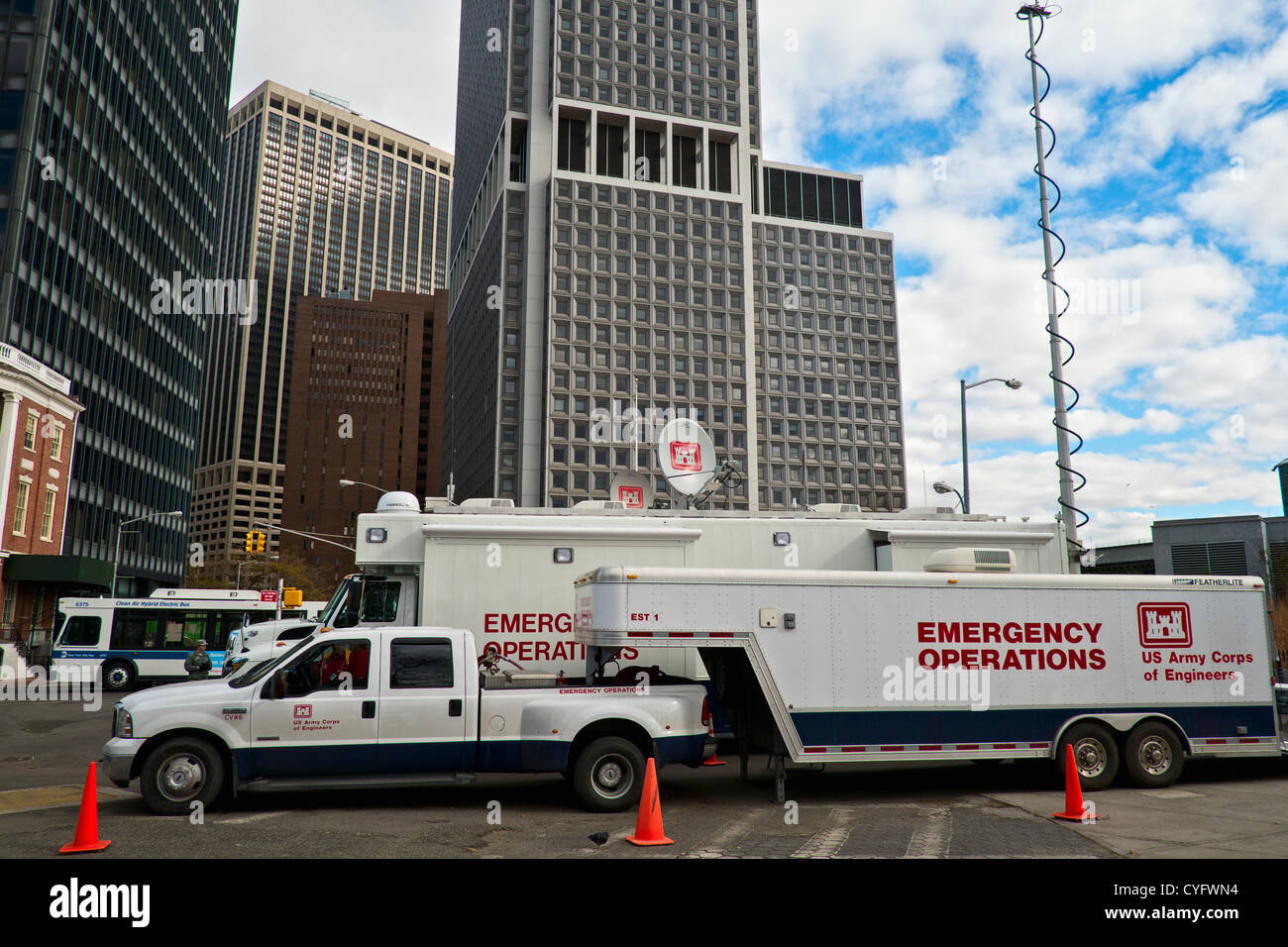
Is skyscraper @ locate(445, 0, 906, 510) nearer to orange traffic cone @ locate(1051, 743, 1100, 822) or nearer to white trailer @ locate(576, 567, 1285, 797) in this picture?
white trailer @ locate(576, 567, 1285, 797)

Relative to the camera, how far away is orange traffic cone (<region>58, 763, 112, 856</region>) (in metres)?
8.00

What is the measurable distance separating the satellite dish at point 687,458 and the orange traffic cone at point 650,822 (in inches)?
616

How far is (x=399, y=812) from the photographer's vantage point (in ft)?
33.5

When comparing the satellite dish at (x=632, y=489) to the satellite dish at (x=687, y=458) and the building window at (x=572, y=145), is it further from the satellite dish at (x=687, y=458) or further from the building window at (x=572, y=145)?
the building window at (x=572, y=145)

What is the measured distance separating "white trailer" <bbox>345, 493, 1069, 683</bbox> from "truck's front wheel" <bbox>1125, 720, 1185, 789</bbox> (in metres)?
4.95

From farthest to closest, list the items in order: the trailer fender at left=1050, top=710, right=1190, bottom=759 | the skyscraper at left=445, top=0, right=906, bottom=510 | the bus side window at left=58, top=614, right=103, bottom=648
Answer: the skyscraper at left=445, top=0, right=906, bottom=510 < the bus side window at left=58, top=614, right=103, bottom=648 < the trailer fender at left=1050, top=710, right=1190, bottom=759

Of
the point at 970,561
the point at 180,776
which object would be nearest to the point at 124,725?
the point at 180,776

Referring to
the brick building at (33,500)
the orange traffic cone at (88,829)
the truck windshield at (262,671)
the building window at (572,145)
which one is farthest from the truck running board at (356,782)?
the building window at (572,145)

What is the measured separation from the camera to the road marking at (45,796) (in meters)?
10.3

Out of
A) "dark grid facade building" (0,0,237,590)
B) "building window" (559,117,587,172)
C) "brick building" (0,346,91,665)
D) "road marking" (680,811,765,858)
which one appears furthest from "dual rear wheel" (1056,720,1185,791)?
"building window" (559,117,587,172)

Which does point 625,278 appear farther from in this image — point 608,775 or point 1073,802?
point 1073,802
